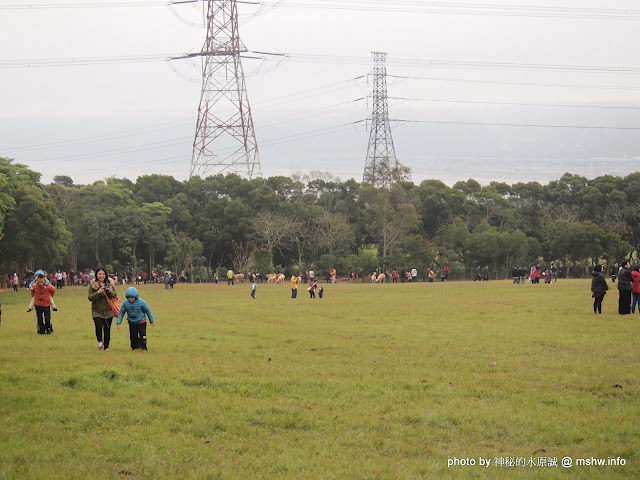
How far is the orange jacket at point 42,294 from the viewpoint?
1931 cm

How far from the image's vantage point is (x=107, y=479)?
23.7 ft

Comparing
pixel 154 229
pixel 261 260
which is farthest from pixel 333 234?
pixel 154 229

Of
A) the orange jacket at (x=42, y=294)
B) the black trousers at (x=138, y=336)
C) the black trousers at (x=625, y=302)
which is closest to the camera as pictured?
the black trousers at (x=138, y=336)

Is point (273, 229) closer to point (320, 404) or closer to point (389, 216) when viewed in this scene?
point (389, 216)

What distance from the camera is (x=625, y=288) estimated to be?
22781mm

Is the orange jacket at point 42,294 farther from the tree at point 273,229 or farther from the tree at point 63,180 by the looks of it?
the tree at point 63,180

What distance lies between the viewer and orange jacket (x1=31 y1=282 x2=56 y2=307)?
19.3 m

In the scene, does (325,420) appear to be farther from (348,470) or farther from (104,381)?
(104,381)

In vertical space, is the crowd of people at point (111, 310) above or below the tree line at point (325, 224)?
below

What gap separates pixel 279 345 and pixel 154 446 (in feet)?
29.6

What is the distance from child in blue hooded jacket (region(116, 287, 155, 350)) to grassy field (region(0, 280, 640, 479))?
1.34 feet

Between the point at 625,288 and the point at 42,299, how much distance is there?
18380 mm

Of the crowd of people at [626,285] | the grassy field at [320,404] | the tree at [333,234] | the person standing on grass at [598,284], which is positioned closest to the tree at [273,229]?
the tree at [333,234]

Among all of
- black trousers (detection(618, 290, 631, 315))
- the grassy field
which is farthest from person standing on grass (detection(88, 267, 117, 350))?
black trousers (detection(618, 290, 631, 315))
